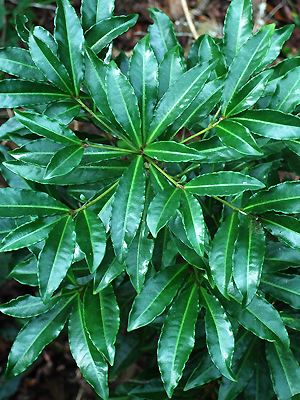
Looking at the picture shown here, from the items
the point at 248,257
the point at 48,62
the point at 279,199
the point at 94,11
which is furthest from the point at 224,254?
the point at 94,11

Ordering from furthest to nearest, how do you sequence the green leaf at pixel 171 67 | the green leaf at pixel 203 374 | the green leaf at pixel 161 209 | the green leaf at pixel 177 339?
the green leaf at pixel 203 374 → the green leaf at pixel 171 67 → the green leaf at pixel 177 339 → the green leaf at pixel 161 209

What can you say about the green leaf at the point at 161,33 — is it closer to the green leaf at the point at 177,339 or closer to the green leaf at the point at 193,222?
the green leaf at the point at 193,222

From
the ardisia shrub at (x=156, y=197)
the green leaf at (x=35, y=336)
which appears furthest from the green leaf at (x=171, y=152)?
the green leaf at (x=35, y=336)

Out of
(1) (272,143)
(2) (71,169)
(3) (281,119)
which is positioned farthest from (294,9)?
(2) (71,169)

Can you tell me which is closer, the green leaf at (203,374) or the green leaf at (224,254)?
the green leaf at (224,254)

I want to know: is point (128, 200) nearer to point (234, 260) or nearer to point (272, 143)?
point (234, 260)

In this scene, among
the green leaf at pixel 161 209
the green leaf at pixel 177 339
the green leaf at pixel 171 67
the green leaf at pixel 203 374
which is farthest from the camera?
the green leaf at pixel 203 374

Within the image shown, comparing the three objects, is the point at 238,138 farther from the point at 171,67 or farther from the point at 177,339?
the point at 177,339
